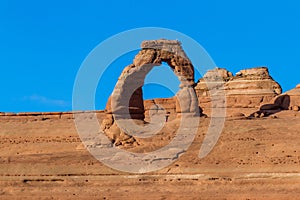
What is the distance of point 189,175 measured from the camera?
2853cm

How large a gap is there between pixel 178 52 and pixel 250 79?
17.0 metres

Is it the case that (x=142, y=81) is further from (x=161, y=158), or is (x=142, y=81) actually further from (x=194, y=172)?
(x=194, y=172)

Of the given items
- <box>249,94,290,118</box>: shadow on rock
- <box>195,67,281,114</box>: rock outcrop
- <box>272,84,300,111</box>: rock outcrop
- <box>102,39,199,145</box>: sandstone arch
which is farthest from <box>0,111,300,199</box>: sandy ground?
<box>195,67,281,114</box>: rock outcrop

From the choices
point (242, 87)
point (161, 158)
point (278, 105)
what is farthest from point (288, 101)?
point (161, 158)

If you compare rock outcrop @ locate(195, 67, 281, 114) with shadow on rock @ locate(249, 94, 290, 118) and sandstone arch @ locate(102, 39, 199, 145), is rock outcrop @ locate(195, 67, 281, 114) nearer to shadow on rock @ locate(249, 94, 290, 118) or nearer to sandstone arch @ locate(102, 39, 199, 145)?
shadow on rock @ locate(249, 94, 290, 118)

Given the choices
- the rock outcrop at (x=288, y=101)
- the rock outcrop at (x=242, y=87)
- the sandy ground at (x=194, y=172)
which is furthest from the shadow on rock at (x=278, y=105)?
the sandy ground at (x=194, y=172)

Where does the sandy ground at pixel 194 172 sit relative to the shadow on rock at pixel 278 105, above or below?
below

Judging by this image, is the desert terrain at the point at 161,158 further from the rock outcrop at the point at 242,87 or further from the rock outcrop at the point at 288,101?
the rock outcrop at the point at 242,87

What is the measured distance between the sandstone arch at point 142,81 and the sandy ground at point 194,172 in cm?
184

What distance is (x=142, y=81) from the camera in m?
37.9

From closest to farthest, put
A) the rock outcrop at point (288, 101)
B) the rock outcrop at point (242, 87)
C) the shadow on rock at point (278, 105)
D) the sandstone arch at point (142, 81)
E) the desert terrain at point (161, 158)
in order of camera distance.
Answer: the desert terrain at point (161, 158)
the sandstone arch at point (142, 81)
the shadow on rock at point (278, 105)
the rock outcrop at point (288, 101)
the rock outcrop at point (242, 87)

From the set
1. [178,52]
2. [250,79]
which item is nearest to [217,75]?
[250,79]

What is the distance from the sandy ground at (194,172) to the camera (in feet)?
86.9

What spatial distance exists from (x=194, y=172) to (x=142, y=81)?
400 inches
